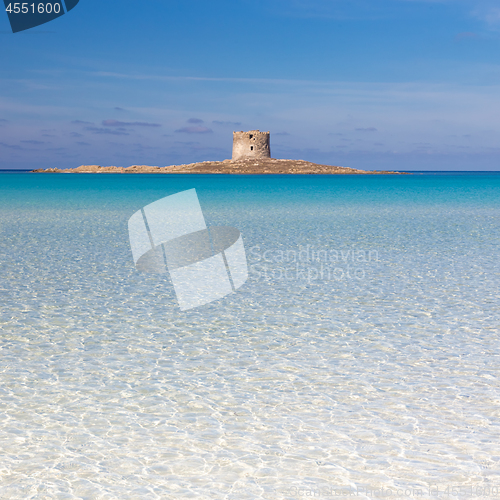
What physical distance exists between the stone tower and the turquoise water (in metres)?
85.8

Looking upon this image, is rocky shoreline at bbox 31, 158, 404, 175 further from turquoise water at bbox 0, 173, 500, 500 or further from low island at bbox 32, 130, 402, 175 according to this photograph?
turquoise water at bbox 0, 173, 500, 500

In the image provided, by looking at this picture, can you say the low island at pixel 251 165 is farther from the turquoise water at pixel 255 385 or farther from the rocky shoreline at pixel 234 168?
the turquoise water at pixel 255 385

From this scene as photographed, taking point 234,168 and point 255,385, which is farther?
point 234,168

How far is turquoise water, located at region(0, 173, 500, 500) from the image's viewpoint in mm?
3369

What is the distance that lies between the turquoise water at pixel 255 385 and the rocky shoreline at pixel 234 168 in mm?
87237

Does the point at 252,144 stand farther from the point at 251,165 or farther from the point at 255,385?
the point at 255,385

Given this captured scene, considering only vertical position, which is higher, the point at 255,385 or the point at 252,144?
the point at 252,144

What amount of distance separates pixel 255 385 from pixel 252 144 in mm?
91453

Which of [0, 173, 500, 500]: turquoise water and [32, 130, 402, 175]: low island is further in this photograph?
[32, 130, 402, 175]: low island

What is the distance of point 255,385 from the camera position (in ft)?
15.4

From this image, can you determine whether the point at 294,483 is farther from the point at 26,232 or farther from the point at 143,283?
the point at 26,232

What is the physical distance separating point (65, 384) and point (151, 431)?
1107 millimetres

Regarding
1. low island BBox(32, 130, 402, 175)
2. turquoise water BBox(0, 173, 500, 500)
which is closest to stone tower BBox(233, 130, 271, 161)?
low island BBox(32, 130, 402, 175)

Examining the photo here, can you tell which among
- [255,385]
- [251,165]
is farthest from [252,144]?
[255,385]
